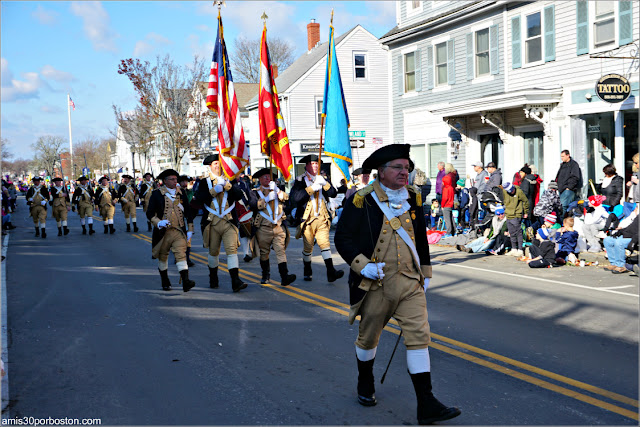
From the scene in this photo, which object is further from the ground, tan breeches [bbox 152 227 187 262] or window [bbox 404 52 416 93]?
window [bbox 404 52 416 93]

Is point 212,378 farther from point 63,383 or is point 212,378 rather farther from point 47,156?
point 47,156

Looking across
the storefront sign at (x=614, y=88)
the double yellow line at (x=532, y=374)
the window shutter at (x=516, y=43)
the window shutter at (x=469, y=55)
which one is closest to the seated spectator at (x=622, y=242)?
the storefront sign at (x=614, y=88)

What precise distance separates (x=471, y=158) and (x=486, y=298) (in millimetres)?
13663

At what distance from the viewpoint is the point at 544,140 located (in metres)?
19.2

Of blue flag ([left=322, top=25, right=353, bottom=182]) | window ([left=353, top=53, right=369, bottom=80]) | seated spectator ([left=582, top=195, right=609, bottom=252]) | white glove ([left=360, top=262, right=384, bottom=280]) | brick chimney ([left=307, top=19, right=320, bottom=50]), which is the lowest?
seated spectator ([left=582, top=195, right=609, bottom=252])

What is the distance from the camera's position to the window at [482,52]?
70.7 feet

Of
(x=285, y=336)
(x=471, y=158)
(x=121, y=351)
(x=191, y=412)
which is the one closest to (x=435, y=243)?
(x=471, y=158)

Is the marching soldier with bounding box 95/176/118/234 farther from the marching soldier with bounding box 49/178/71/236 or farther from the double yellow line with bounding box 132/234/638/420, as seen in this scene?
the double yellow line with bounding box 132/234/638/420

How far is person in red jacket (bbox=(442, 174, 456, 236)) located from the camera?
18.5m

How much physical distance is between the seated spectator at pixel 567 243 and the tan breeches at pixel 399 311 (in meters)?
8.45

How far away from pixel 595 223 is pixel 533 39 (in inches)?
312

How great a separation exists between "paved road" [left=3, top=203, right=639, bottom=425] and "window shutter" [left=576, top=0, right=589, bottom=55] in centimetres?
818

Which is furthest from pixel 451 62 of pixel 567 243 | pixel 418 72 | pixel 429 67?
pixel 567 243

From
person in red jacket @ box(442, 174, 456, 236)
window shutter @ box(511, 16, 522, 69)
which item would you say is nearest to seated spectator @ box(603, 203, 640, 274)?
person in red jacket @ box(442, 174, 456, 236)
